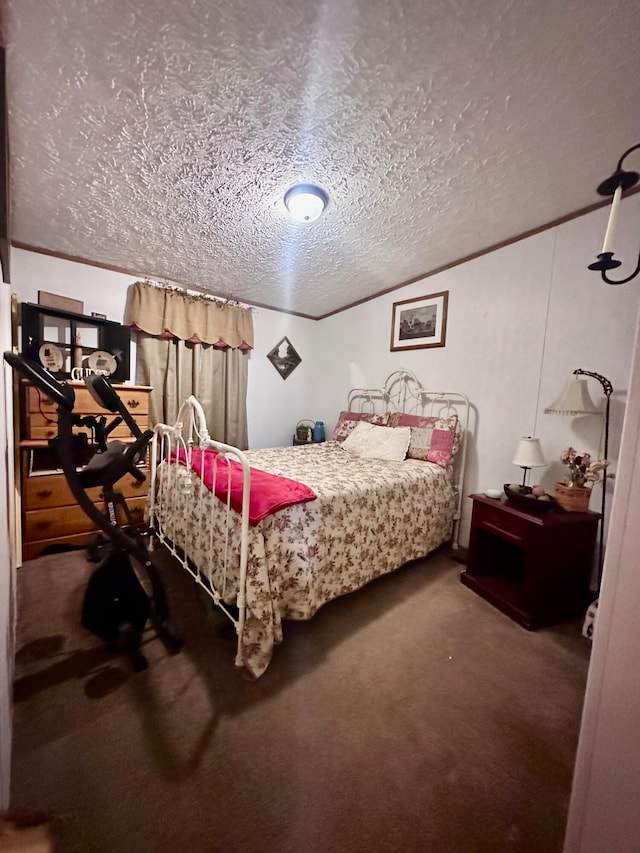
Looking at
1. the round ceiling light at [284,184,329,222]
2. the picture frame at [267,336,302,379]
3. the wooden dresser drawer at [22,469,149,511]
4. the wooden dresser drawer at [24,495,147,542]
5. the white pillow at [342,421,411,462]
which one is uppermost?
the round ceiling light at [284,184,329,222]

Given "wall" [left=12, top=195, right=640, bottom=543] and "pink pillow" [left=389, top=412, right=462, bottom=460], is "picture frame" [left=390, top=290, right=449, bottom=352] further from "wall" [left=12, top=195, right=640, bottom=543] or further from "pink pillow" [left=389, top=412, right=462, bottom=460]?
"pink pillow" [left=389, top=412, right=462, bottom=460]

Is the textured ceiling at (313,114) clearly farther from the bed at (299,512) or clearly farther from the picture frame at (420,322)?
the bed at (299,512)

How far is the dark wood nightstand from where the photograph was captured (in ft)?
5.53

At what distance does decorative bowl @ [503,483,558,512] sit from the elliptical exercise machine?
194cm

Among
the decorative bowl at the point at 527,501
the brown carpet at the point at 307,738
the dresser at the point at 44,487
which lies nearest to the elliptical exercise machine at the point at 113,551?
the brown carpet at the point at 307,738

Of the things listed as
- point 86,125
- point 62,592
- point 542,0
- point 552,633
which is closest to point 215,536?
point 62,592

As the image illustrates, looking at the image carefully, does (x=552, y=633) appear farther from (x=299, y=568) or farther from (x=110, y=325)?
(x=110, y=325)

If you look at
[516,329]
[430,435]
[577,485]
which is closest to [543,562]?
[577,485]

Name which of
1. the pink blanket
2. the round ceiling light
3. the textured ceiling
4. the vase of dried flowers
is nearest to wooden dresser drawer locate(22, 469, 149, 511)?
the pink blanket

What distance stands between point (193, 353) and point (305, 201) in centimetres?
182

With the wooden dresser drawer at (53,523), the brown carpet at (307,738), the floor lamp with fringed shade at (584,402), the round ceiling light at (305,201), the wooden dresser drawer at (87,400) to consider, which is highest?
the round ceiling light at (305,201)

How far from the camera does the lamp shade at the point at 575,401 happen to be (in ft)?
6.02

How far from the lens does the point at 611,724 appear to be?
0.53 meters

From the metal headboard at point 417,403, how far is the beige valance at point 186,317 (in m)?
1.40
